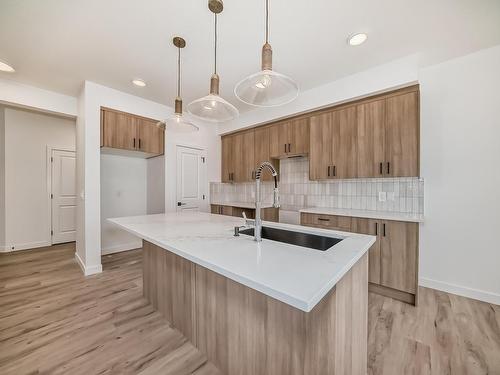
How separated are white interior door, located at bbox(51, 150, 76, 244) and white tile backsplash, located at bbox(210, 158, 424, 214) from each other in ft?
10.2

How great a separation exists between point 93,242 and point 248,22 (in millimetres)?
3362

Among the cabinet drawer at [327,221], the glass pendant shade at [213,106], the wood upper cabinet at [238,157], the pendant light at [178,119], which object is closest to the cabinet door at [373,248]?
the cabinet drawer at [327,221]

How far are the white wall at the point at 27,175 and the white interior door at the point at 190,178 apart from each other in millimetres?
2798

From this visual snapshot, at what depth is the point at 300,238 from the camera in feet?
5.41

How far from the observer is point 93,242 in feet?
9.82

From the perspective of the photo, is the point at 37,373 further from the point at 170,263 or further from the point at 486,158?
the point at 486,158

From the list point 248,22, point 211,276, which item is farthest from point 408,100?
point 211,276

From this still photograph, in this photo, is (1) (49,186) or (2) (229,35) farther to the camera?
(1) (49,186)

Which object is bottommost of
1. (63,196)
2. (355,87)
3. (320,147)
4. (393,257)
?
(393,257)

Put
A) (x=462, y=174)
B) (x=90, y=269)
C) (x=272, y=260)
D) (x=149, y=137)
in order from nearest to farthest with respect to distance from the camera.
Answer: (x=272, y=260) < (x=462, y=174) < (x=90, y=269) < (x=149, y=137)

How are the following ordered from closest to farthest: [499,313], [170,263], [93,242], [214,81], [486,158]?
[214,81] < [170,263] < [499,313] < [486,158] < [93,242]

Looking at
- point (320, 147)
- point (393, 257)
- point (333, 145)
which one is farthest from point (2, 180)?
point (393, 257)

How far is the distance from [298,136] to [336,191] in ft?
3.44

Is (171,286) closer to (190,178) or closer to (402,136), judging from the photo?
(190,178)
